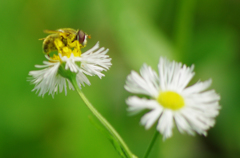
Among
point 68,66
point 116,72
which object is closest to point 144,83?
point 68,66

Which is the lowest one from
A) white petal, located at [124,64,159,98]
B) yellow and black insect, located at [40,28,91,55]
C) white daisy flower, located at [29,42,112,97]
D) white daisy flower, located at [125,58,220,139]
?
white daisy flower, located at [125,58,220,139]

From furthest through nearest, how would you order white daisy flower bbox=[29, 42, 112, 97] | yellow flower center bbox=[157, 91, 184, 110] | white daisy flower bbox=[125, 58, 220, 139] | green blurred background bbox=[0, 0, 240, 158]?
green blurred background bbox=[0, 0, 240, 158] → white daisy flower bbox=[29, 42, 112, 97] → yellow flower center bbox=[157, 91, 184, 110] → white daisy flower bbox=[125, 58, 220, 139]

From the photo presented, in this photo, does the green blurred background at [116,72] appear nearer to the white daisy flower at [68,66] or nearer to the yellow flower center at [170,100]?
the white daisy flower at [68,66]

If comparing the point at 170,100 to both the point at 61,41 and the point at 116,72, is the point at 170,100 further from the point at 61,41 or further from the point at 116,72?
the point at 116,72

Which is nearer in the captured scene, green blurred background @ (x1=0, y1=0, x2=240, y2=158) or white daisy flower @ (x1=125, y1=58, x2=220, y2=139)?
white daisy flower @ (x1=125, y1=58, x2=220, y2=139)

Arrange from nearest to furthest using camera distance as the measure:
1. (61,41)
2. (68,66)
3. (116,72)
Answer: (68,66) → (61,41) → (116,72)

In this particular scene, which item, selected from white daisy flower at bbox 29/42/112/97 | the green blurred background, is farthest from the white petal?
the green blurred background

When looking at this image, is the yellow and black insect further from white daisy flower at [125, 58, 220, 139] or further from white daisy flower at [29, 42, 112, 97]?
white daisy flower at [125, 58, 220, 139]
